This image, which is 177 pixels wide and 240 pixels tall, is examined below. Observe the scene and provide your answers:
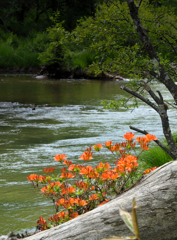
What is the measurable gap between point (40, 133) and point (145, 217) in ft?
21.0

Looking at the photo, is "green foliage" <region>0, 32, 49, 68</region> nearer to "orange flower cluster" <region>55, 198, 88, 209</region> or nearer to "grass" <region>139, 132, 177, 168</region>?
"grass" <region>139, 132, 177, 168</region>

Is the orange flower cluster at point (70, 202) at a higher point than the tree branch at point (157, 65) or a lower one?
lower

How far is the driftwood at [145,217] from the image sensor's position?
5.70 ft

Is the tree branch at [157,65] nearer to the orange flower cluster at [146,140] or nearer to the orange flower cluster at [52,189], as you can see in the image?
the orange flower cluster at [146,140]

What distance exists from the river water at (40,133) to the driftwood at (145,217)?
5.77 ft

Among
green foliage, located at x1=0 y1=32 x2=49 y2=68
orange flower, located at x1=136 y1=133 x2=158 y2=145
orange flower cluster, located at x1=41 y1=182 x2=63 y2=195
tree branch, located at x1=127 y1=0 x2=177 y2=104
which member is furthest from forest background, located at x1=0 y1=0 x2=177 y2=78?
orange flower cluster, located at x1=41 y1=182 x2=63 y2=195

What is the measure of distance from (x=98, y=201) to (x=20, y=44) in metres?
30.4

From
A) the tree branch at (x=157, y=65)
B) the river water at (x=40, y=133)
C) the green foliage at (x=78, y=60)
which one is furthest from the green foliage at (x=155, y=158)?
the green foliage at (x=78, y=60)

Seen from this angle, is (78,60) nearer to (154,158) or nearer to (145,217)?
(154,158)

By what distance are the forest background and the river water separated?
1698mm

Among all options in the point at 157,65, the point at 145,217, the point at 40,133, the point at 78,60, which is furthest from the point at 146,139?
the point at 78,60

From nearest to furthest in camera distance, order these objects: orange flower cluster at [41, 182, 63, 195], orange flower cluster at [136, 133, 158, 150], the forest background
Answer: orange flower cluster at [136, 133, 158, 150]
orange flower cluster at [41, 182, 63, 195]
the forest background

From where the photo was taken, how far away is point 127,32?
4.85 m

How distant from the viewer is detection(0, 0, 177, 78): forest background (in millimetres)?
4812
